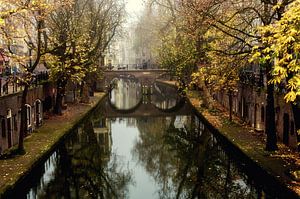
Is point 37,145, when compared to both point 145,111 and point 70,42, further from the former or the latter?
point 145,111

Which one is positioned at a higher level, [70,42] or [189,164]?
[70,42]

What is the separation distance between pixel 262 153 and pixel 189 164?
5.74m

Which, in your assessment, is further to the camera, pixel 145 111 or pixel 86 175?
pixel 145 111

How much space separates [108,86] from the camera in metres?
96.4

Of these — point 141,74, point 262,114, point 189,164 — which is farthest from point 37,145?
point 141,74

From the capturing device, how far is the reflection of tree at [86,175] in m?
23.3

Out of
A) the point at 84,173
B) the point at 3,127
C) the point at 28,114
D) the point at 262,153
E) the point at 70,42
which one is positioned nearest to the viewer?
the point at 262,153

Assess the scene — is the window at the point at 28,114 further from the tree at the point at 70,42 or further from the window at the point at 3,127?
the window at the point at 3,127

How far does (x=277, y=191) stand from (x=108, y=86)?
77.6 m

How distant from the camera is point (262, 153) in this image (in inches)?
1034

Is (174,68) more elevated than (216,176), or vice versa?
(174,68)

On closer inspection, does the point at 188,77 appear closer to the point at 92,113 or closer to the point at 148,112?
the point at 148,112

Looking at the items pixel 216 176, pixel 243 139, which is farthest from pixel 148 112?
pixel 216 176

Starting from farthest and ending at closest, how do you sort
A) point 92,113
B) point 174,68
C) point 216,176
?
1. point 174,68
2. point 92,113
3. point 216,176
